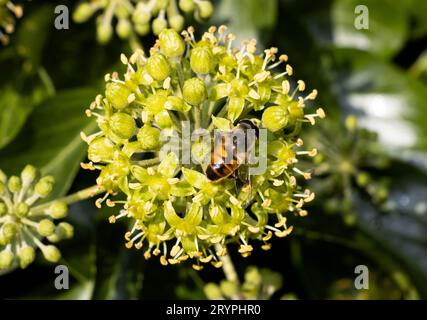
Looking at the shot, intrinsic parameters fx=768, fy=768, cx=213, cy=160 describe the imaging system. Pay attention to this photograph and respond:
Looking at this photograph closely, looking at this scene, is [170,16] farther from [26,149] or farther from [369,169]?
[369,169]

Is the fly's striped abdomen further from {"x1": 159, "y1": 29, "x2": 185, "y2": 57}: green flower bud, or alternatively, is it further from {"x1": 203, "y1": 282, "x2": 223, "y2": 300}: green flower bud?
{"x1": 203, "y1": 282, "x2": 223, "y2": 300}: green flower bud

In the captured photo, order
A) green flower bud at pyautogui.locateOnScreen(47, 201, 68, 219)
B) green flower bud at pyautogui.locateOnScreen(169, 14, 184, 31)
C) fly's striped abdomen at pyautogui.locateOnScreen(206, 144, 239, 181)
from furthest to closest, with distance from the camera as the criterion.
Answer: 1. green flower bud at pyautogui.locateOnScreen(169, 14, 184, 31)
2. green flower bud at pyautogui.locateOnScreen(47, 201, 68, 219)
3. fly's striped abdomen at pyautogui.locateOnScreen(206, 144, 239, 181)

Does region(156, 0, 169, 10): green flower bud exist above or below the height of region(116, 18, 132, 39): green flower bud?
below

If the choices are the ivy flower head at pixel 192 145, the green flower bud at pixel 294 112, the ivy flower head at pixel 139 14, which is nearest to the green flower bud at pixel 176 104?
the ivy flower head at pixel 192 145

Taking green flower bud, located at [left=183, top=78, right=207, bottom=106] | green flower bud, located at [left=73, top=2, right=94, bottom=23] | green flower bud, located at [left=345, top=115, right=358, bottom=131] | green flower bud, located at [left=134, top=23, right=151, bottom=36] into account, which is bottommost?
green flower bud, located at [left=183, top=78, right=207, bottom=106]

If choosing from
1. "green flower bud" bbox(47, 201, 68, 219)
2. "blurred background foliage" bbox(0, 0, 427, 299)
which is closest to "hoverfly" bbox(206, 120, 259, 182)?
"green flower bud" bbox(47, 201, 68, 219)

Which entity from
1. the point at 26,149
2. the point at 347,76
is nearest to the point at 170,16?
the point at 26,149

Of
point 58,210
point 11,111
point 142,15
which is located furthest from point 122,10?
point 58,210

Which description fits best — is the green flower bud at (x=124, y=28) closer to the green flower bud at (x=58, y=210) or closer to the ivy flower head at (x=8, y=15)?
the ivy flower head at (x=8, y=15)
